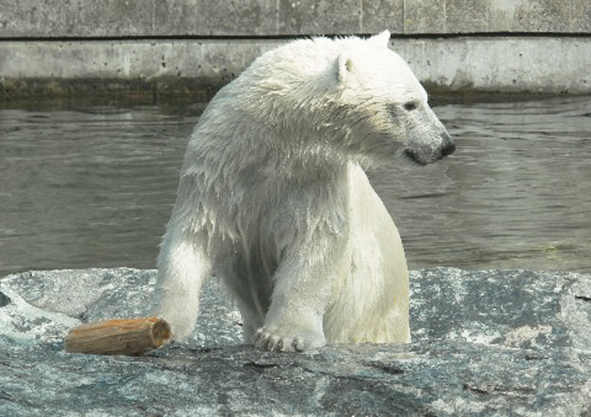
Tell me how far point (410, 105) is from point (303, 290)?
632mm

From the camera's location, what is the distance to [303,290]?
430 cm

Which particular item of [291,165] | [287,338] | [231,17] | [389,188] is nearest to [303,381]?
[287,338]

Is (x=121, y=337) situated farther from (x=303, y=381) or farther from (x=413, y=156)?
(x=413, y=156)

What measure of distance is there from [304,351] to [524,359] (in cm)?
62

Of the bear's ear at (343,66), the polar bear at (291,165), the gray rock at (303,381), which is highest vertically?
the bear's ear at (343,66)

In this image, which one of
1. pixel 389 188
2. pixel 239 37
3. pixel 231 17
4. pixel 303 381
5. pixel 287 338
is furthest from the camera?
pixel 239 37

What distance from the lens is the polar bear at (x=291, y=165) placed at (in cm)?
428

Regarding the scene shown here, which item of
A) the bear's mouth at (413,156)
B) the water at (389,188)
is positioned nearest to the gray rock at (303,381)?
the bear's mouth at (413,156)

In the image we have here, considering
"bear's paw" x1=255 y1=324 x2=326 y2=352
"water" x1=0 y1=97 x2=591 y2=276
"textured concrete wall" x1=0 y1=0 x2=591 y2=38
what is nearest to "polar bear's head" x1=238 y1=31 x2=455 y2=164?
"bear's paw" x1=255 y1=324 x2=326 y2=352

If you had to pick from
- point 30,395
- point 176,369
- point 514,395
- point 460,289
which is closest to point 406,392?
point 514,395

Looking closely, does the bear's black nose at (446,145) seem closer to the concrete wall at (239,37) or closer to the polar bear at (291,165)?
the polar bear at (291,165)

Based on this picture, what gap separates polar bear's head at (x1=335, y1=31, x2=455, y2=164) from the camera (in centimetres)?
431

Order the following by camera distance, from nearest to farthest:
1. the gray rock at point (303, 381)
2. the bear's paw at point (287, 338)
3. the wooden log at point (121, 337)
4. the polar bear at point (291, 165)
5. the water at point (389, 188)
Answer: the gray rock at point (303, 381) < the wooden log at point (121, 337) < the bear's paw at point (287, 338) < the polar bear at point (291, 165) < the water at point (389, 188)

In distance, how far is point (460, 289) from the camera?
5918mm
